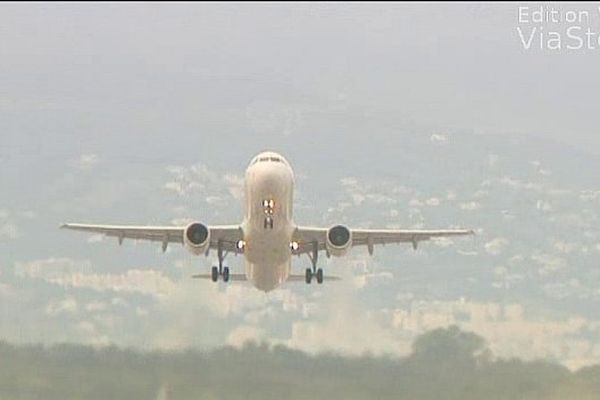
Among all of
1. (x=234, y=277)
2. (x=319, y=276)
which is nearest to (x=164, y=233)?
(x=234, y=277)

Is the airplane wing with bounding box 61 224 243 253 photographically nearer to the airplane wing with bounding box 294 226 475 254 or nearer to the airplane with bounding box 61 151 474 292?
the airplane with bounding box 61 151 474 292

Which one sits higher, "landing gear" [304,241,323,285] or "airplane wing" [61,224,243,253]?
"airplane wing" [61,224,243,253]

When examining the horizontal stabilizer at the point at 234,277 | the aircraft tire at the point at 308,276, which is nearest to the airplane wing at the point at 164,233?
the horizontal stabilizer at the point at 234,277

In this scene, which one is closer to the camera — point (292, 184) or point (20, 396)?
point (292, 184)

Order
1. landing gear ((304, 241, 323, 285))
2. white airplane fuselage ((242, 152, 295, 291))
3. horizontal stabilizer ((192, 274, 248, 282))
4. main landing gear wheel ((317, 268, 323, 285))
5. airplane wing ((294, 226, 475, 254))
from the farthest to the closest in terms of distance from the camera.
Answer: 1. main landing gear wheel ((317, 268, 323, 285))
2. horizontal stabilizer ((192, 274, 248, 282))
3. landing gear ((304, 241, 323, 285))
4. airplane wing ((294, 226, 475, 254))
5. white airplane fuselage ((242, 152, 295, 291))

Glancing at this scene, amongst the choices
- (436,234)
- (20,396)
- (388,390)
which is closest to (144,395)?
(20,396)

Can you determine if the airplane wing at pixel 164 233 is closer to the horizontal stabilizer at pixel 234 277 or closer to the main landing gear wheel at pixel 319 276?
the horizontal stabilizer at pixel 234 277

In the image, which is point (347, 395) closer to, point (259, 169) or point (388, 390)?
point (388, 390)

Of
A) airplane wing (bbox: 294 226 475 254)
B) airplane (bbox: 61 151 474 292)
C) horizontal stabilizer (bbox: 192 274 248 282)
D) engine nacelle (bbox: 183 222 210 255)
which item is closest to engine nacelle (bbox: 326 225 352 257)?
airplane (bbox: 61 151 474 292)

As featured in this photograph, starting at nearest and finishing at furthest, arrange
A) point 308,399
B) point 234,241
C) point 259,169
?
point 259,169 < point 234,241 < point 308,399
